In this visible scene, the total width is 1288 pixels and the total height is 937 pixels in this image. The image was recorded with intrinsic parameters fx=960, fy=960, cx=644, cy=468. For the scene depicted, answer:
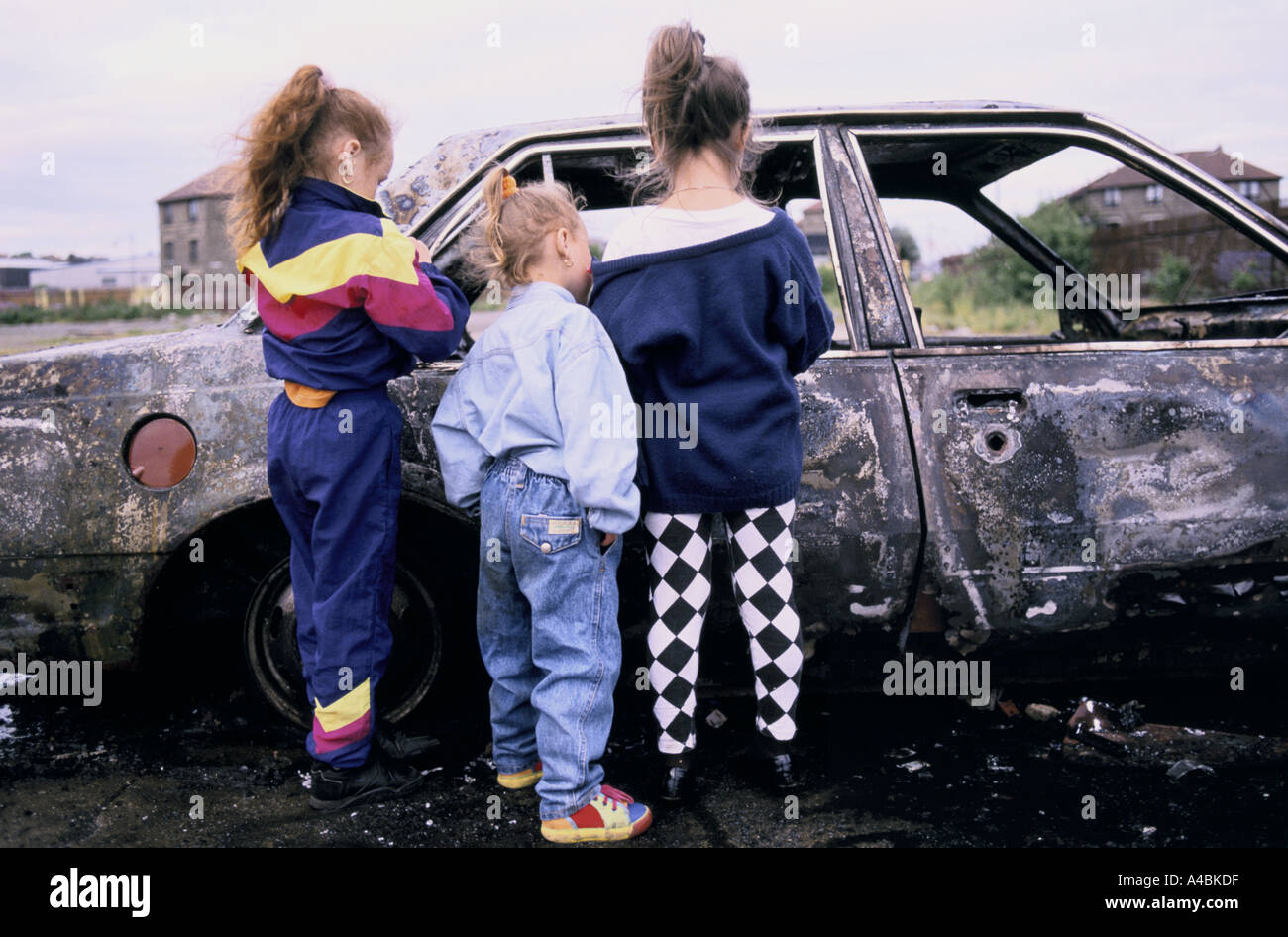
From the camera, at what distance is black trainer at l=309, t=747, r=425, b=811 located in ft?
7.80

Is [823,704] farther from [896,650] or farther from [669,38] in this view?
[669,38]

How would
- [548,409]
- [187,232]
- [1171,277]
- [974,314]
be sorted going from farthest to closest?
[187,232]
[974,314]
[1171,277]
[548,409]

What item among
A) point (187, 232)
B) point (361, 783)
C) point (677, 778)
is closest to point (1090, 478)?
point (677, 778)

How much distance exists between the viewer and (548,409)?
215 centimetres

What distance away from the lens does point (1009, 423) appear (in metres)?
2.51

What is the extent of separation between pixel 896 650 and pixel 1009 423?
678mm

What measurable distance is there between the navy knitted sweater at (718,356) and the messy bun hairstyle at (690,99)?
0.75 ft

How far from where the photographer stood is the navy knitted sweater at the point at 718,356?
2199 mm

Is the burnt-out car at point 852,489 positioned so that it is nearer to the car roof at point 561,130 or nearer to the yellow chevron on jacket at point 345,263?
the car roof at point 561,130

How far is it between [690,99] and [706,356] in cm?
58

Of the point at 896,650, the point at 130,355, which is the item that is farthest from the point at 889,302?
the point at 130,355

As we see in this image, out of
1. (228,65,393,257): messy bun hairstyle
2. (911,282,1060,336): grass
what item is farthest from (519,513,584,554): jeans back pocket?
(911,282,1060,336): grass

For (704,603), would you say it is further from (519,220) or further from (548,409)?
(519,220)

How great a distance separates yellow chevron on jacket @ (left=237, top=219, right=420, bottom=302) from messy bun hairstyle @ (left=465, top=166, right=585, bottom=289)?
0.68 feet
